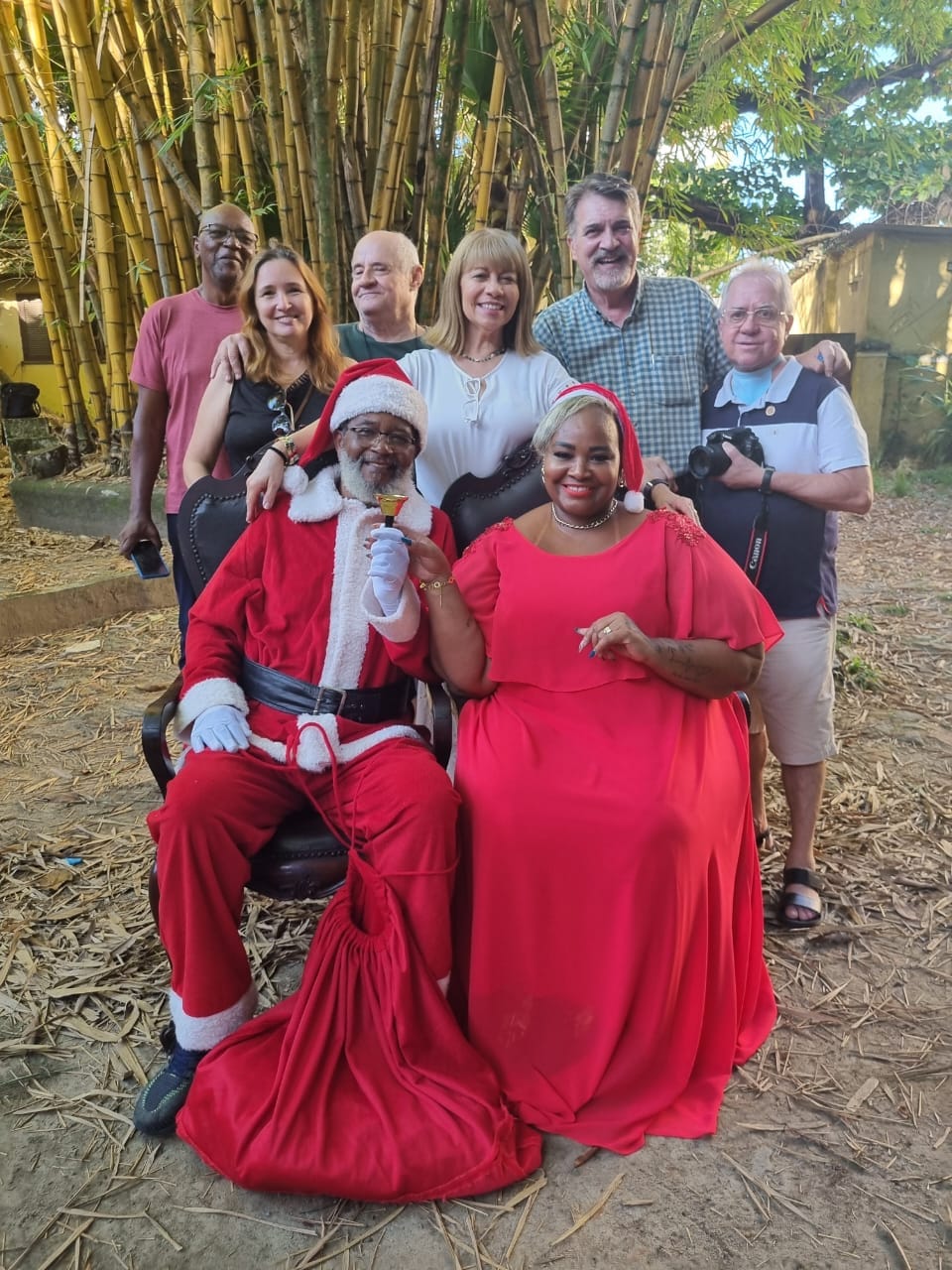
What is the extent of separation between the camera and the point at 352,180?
4.41 m

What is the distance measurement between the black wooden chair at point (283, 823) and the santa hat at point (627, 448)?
686mm

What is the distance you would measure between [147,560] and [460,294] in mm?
1496

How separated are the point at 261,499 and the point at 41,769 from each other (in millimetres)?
2183

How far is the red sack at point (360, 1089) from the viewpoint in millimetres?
1883

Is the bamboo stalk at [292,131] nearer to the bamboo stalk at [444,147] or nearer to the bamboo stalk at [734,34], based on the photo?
the bamboo stalk at [444,147]

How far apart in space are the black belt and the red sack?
43 centimetres

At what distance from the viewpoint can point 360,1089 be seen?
2.01 metres

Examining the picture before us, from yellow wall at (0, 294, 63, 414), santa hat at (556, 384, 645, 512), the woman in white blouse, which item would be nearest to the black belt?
the woman in white blouse

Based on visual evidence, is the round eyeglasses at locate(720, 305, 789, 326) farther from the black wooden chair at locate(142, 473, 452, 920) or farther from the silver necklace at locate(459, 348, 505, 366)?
the black wooden chair at locate(142, 473, 452, 920)

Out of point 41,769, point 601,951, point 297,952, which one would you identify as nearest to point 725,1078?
point 601,951

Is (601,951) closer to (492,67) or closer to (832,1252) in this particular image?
(832,1252)

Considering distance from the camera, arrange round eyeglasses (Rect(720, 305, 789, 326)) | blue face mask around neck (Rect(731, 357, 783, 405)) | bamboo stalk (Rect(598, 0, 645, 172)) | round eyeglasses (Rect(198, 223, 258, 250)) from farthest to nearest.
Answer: bamboo stalk (Rect(598, 0, 645, 172)), round eyeglasses (Rect(198, 223, 258, 250)), blue face mask around neck (Rect(731, 357, 783, 405)), round eyeglasses (Rect(720, 305, 789, 326))

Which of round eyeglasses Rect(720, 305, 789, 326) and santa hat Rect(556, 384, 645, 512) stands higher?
round eyeglasses Rect(720, 305, 789, 326)

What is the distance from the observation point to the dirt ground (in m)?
1.81
